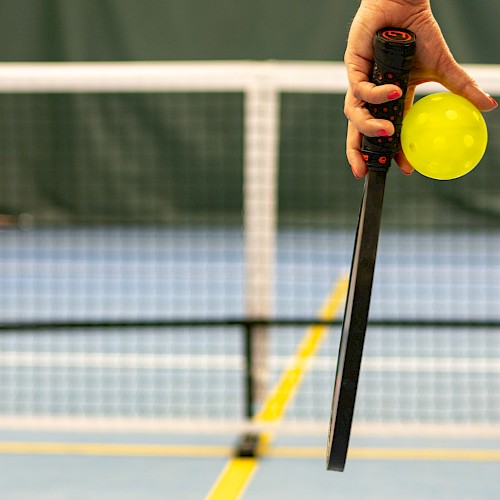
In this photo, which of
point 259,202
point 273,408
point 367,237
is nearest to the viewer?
point 367,237

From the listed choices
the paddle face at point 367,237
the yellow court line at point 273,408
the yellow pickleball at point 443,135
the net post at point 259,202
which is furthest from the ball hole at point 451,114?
the net post at point 259,202

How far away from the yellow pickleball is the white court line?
11.0 feet

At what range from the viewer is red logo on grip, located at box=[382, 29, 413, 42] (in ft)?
4.10

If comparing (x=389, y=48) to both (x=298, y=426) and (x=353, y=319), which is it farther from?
(x=298, y=426)

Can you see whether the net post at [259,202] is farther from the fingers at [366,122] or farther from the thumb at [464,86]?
the fingers at [366,122]

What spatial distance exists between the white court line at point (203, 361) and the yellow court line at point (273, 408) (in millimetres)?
102

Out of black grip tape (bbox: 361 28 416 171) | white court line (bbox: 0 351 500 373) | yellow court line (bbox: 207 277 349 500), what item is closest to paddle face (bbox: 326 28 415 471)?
black grip tape (bbox: 361 28 416 171)

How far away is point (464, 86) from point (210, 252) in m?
9.16

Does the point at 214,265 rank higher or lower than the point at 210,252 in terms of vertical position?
higher

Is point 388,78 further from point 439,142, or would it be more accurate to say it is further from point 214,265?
point 214,265

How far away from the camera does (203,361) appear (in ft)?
16.8

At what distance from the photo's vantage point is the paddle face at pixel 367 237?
1209 millimetres

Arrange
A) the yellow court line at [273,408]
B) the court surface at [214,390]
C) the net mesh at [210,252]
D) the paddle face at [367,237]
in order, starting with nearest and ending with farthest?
1. the paddle face at [367,237]
2. the yellow court line at [273,408]
3. the court surface at [214,390]
4. the net mesh at [210,252]

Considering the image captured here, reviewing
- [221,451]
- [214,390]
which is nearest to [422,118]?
[221,451]
